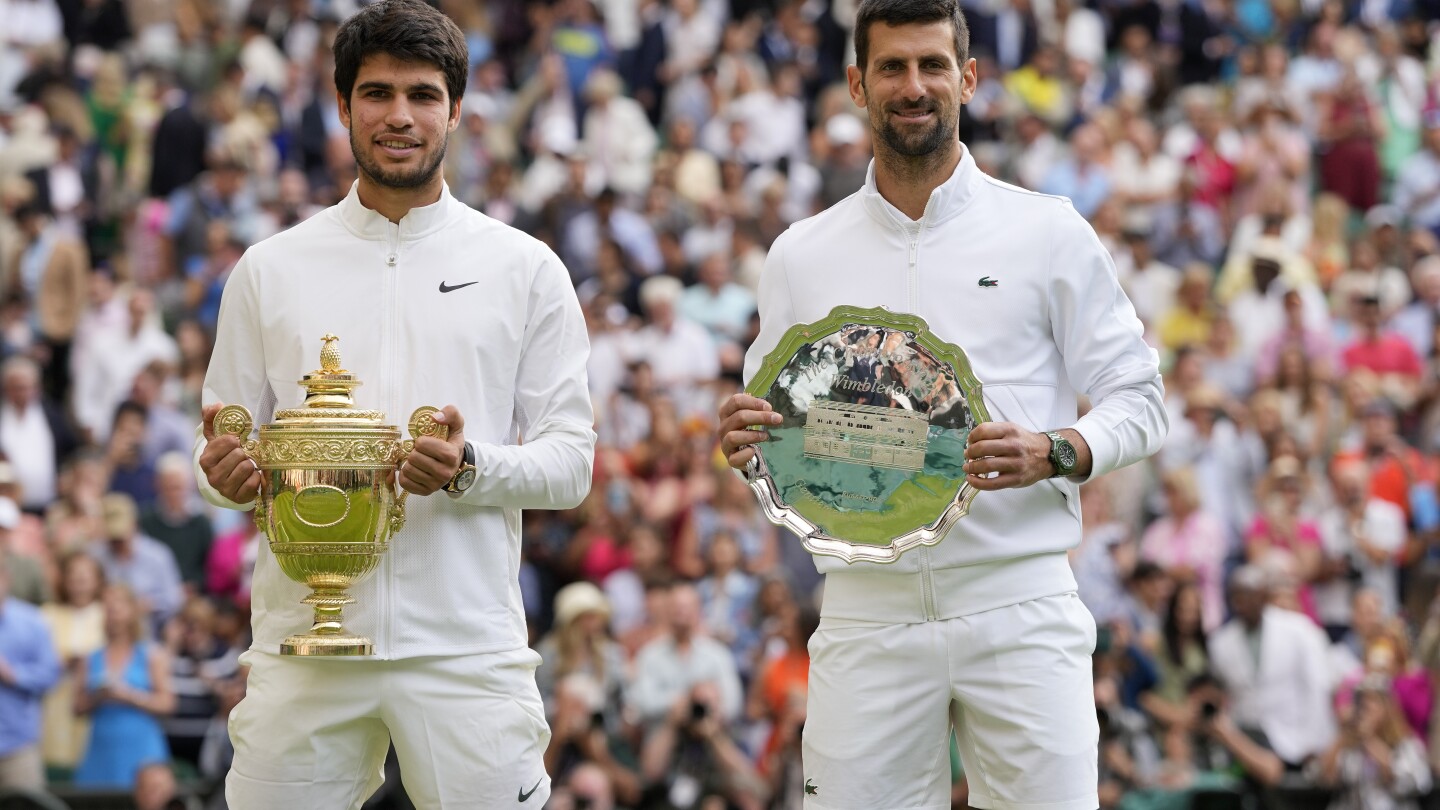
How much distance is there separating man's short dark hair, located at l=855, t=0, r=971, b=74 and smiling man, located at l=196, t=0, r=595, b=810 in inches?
35.6

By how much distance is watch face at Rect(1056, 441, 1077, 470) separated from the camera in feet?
16.1

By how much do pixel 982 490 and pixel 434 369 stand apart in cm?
127

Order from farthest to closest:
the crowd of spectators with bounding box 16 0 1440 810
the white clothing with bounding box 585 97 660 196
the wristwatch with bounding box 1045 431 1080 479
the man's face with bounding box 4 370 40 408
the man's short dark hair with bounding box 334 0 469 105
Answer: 1. the white clothing with bounding box 585 97 660 196
2. the man's face with bounding box 4 370 40 408
3. the crowd of spectators with bounding box 16 0 1440 810
4. the man's short dark hair with bounding box 334 0 469 105
5. the wristwatch with bounding box 1045 431 1080 479

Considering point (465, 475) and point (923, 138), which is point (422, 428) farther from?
point (923, 138)

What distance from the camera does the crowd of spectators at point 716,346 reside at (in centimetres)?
1064

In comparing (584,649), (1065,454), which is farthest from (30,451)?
(1065,454)

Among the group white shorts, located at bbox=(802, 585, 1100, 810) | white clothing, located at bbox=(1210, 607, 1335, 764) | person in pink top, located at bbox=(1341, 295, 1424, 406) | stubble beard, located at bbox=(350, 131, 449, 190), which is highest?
stubble beard, located at bbox=(350, 131, 449, 190)

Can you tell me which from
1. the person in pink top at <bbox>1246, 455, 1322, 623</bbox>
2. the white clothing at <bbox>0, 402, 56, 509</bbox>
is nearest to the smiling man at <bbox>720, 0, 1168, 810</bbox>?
the person in pink top at <bbox>1246, 455, 1322, 623</bbox>

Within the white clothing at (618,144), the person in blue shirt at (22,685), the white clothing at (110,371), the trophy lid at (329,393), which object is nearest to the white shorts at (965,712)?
the trophy lid at (329,393)

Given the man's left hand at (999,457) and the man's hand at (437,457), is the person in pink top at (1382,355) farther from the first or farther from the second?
the man's hand at (437,457)

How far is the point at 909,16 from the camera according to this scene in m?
5.20

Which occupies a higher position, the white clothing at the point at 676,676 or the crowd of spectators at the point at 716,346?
the crowd of spectators at the point at 716,346

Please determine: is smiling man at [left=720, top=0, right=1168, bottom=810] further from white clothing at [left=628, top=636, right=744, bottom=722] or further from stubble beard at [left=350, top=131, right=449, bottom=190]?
white clothing at [left=628, top=636, right=744, bottom=722]

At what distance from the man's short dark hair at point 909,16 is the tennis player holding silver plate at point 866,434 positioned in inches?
26.2
